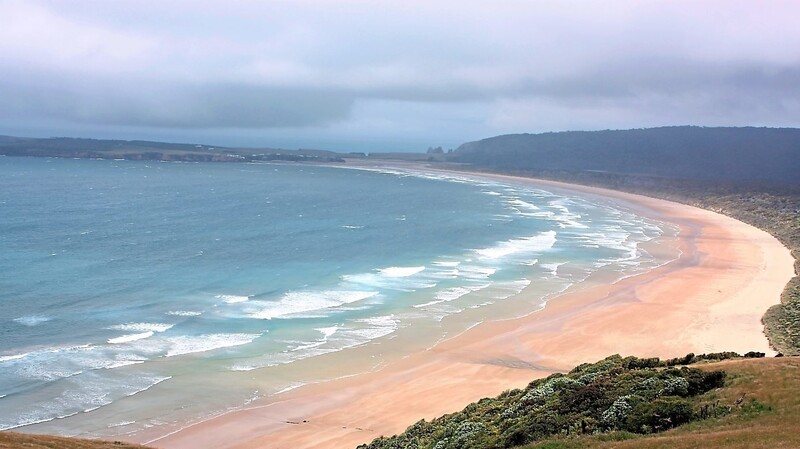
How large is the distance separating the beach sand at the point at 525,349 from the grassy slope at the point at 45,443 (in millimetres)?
4788

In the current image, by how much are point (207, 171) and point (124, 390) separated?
160336 mm

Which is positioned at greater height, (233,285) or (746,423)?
(746,423)

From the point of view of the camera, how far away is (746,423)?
15500mm

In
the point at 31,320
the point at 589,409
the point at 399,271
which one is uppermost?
the point at 589,409

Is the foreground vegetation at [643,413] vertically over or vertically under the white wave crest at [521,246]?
over

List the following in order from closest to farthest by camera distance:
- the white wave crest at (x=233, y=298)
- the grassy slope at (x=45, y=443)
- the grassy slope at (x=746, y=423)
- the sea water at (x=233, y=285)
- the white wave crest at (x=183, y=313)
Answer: the grassy slope at (x=746, y=423) → the grassy slope at (x=45, y=443) → the sea water at (x=233, y=285) → the white wave crest at (x=183, y=313) → the white wave crest at (x=233, y=298)

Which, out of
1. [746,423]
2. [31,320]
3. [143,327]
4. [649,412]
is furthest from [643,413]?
[31,320]

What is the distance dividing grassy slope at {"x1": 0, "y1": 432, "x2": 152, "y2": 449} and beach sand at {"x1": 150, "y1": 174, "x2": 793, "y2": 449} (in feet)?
15.7

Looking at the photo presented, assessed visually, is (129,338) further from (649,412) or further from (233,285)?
(649,412)

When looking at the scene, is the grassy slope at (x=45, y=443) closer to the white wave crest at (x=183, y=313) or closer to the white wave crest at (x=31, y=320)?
the white wave crest at (x=31, y=320)

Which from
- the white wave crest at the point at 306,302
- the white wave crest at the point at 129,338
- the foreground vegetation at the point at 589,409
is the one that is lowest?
the white wave crest at the point at 129,338

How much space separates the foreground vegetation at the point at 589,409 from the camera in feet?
54.1

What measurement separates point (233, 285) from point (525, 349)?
24.1m

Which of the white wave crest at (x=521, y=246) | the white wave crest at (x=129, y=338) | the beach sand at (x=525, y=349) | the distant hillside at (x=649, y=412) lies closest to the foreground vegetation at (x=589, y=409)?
the distant hillside at (x=649, y=412)
